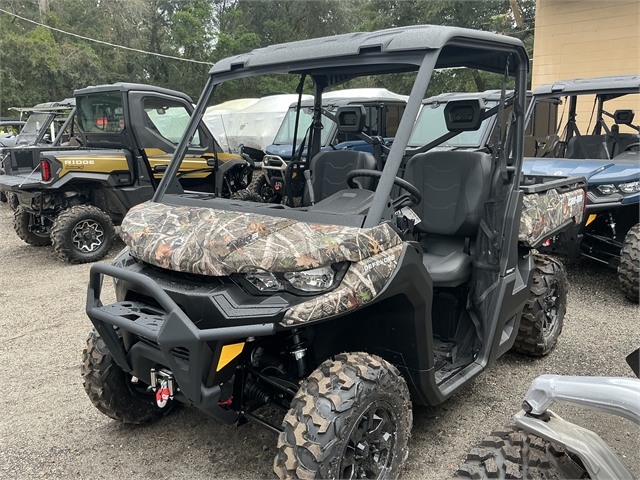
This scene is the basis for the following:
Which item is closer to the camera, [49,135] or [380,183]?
[380,183]

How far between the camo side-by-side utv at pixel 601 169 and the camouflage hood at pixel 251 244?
268 cm

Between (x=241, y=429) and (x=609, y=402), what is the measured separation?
218cm

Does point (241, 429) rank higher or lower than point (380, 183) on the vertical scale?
lower

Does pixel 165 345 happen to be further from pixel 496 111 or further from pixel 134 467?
pixel 496 111

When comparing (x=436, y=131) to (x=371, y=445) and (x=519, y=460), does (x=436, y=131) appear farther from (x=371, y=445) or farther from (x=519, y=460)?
(x=519, y=460)

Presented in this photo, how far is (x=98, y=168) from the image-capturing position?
7699 millimetres

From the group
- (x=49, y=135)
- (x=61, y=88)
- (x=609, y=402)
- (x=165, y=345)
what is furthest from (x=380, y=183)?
(x=61, y=88)

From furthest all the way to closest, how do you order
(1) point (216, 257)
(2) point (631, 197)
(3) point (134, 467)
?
(2) point (631, 197)
(3) point (134, 467)
(1) point (216, 257)

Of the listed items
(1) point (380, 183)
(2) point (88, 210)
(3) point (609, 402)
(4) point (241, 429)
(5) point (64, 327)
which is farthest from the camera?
(2) point (88, 210)

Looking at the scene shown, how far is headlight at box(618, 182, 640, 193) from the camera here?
5430mm

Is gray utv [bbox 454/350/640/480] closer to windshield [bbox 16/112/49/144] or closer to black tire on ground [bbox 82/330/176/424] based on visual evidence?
black tire on ground [bbox 82/330/176/424]

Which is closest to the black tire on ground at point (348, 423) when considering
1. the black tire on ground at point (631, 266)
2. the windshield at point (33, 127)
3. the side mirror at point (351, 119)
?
the side mirror at point (351, 119)

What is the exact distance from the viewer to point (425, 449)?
299 cm

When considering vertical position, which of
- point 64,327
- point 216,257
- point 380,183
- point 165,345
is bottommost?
point 64,327
